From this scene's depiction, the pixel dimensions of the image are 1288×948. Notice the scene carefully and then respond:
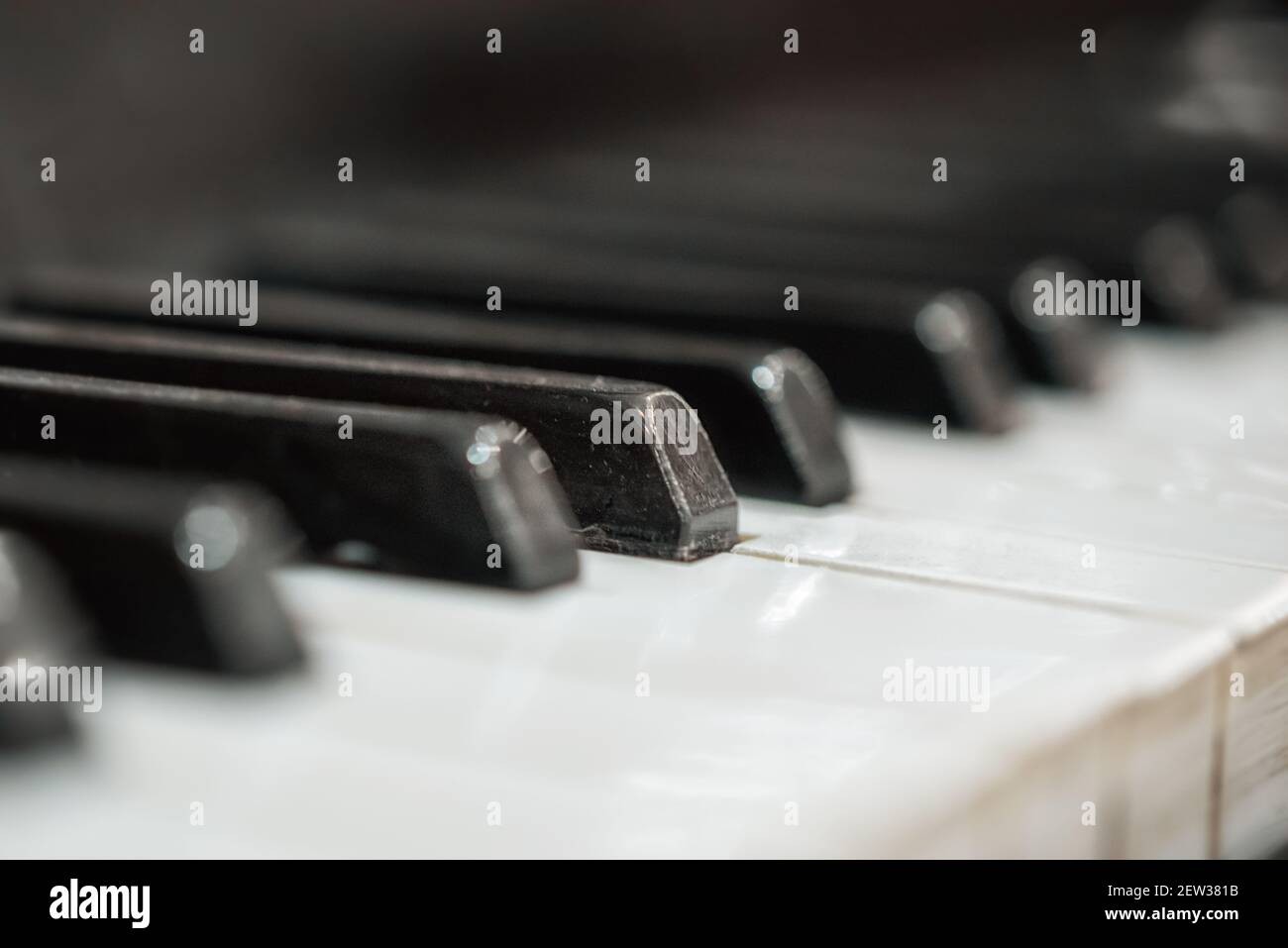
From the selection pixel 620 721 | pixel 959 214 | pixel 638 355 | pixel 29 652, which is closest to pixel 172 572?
pixel 29 652

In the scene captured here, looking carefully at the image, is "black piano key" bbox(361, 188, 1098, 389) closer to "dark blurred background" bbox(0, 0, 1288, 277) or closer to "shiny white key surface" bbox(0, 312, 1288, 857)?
"dark blurred background" bbox(0, 0, 1288, 277)

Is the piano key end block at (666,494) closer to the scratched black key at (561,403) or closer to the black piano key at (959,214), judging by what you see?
the scratched black key at (561,403)

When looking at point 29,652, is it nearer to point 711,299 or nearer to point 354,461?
point 354,461

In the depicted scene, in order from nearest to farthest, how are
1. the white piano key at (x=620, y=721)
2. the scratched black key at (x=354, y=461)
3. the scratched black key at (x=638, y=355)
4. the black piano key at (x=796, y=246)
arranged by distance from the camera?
the white piano key at (x=620, y=721) → the scratched black key at (x=354, y=461) → the scratched black key at (x=638, y=355) → the black piano key at (x=796, y=246)

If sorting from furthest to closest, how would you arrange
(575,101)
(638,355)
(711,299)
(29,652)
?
(575,101), (711,299), (638,355), (29,652)

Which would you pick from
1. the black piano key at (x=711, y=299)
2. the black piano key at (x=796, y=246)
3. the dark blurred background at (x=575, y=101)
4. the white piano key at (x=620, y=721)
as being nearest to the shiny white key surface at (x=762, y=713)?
the white piano key at (x=620, y=721)
